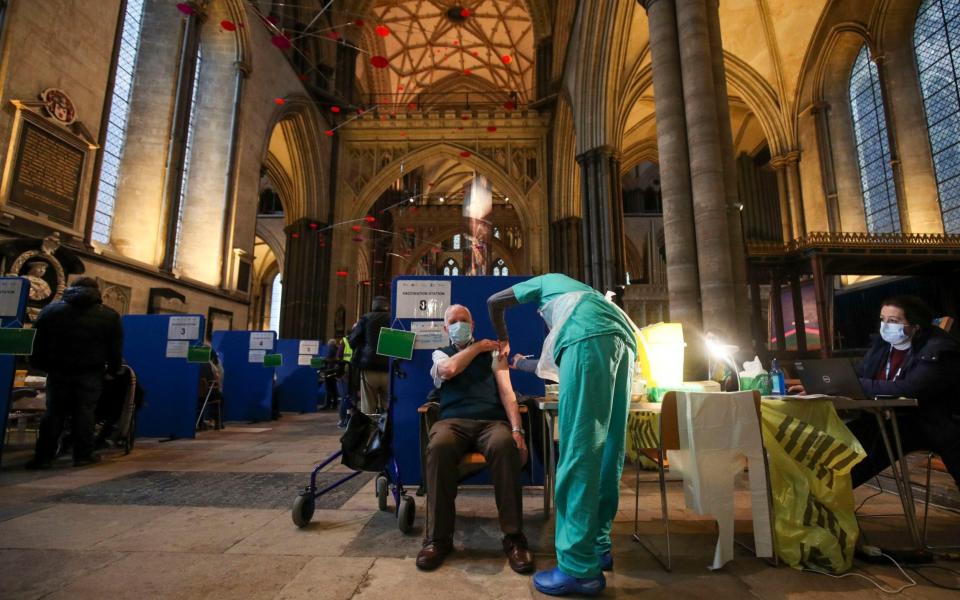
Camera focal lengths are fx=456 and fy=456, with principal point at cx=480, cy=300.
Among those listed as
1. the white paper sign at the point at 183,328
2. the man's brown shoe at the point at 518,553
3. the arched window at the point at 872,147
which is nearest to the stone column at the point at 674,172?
the man's brown shoe at the point at 518,553

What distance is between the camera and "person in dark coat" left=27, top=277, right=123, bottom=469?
3670 millimetres

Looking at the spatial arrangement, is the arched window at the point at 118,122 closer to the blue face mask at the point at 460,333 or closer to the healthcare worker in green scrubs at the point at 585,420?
the blue face mask at the point at 460,333

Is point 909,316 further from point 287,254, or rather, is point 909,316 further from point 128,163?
point 287,254

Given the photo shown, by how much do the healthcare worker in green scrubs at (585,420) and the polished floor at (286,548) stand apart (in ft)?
0.52

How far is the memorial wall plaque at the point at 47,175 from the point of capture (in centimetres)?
598

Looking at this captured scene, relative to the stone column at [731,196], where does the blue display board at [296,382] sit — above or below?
below

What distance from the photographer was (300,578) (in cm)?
177

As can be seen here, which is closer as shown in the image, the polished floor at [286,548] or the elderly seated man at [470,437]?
the polished floor at [286,548]

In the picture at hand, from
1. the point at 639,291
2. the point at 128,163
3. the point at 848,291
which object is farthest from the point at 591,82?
the point at 128,163

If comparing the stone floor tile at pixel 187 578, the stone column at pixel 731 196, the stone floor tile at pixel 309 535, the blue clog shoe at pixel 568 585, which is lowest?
the stone floor tile at pixel 309 535

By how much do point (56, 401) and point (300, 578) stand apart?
3.39 m

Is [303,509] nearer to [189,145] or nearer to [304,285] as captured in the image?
[189,145]

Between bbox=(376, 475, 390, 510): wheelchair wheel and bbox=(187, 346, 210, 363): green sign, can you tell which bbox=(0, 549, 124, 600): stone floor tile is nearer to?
bbox=(376, 475, 390, 510): wheelchair wheel

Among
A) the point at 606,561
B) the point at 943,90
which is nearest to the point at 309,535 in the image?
the point at 606,561
